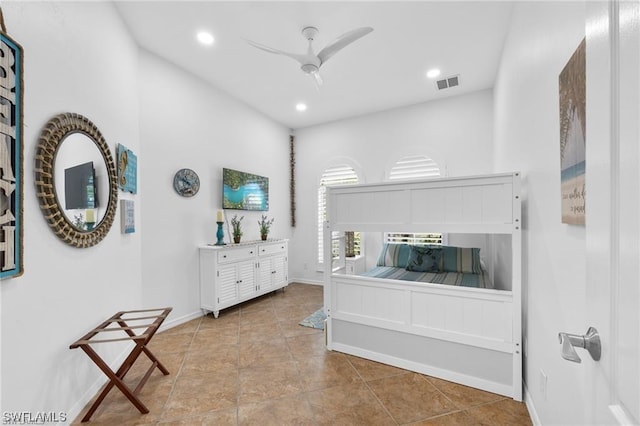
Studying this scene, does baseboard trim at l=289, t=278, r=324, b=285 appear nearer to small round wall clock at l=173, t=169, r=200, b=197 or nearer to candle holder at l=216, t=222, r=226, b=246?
candle holder at l=216, t=222, r=226, b=246

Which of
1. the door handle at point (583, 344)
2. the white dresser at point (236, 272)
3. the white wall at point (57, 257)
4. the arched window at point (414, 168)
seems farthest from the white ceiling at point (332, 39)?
the door handle at point (583, 344)

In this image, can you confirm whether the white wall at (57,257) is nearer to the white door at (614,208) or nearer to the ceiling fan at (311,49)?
the ceiling fan at (311,49)

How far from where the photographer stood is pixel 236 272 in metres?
3.70

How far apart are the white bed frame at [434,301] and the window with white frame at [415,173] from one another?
152 cm

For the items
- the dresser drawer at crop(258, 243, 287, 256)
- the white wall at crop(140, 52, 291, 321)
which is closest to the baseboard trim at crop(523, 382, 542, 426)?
the dresser drawer at crop(258, 243, 287, 256)

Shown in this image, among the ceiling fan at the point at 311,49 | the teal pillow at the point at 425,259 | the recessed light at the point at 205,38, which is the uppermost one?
the recessed light at the point at 205,38

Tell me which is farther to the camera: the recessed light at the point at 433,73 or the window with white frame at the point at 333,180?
the window with white frame at the point at 333,180

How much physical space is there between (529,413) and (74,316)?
118 inches

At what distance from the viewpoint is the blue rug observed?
323 cm

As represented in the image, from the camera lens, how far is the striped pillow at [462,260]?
3.40 metres

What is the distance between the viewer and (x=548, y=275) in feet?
4.84

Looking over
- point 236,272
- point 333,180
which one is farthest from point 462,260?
point 236,272

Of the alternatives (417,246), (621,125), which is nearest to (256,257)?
(417,246)

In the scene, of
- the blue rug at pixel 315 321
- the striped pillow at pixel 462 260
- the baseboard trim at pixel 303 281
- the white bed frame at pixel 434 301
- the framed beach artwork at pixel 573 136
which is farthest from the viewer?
the baseboard trim at pixel 303 281
